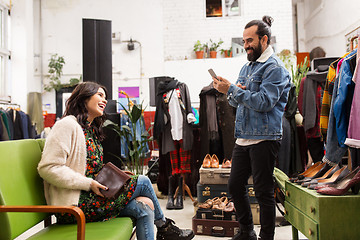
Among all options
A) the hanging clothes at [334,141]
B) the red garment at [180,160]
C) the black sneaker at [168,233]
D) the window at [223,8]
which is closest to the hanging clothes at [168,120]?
the red garment at [180,160]

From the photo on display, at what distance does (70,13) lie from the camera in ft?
32.4

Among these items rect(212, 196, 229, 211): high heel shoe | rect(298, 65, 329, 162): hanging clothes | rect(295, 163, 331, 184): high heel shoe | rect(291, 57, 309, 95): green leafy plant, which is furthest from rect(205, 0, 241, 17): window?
rect(295, 163, 331, 184): high heel shoe

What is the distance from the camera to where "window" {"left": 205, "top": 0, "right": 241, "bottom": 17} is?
948cm

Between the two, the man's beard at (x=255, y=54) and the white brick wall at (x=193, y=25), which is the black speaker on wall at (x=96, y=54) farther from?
the white brick wall at (x=193, y=25)

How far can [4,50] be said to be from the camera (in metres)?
8.21

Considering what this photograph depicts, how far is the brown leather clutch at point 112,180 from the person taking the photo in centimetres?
186

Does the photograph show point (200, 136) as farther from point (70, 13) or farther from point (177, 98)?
point (70, 13)

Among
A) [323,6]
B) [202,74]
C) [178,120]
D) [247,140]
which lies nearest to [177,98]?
[178,120]

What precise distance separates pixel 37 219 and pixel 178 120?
2.86m

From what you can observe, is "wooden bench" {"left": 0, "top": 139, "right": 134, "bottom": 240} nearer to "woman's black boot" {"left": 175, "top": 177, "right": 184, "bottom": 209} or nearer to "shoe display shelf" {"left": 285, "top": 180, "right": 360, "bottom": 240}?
"shoe display shelf" {"left": 285, "top": 180, "right": 360, "bottom": 240}

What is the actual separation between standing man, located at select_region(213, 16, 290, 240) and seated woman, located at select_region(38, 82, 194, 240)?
0.58 m

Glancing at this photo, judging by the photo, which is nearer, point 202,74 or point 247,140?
point 247,140

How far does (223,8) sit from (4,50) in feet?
20.0

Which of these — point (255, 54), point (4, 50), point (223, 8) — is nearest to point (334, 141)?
point (255, 54)
